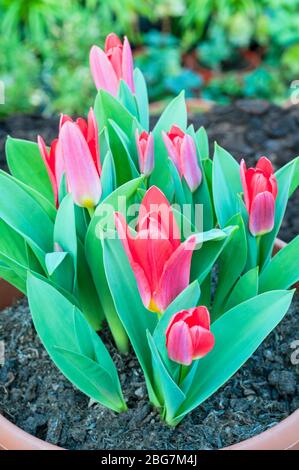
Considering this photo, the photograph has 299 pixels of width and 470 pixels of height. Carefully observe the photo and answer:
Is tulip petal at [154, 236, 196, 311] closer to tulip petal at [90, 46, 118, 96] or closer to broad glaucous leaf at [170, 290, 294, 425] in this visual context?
broad glaucous leaf at [170, 290, 294, 425]

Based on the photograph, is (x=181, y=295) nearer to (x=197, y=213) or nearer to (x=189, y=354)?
(x=189, y=354)

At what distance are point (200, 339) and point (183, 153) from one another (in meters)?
0.24

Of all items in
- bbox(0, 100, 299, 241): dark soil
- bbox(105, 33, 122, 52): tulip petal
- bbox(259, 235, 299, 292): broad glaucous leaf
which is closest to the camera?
bbox(259, 235, 299, 292): broad glaucous leaf

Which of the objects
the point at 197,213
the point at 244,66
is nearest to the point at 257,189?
the point at 197,213

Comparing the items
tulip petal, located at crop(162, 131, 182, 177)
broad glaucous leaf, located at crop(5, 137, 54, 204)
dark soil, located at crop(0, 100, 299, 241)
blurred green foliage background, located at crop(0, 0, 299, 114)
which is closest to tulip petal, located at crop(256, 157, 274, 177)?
tulip petal, located at crop(162, 131, 182, 177)

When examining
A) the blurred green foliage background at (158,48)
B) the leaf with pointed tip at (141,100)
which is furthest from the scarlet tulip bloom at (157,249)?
the blurred green foliage background at (158,48)

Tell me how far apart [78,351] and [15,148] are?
30cm

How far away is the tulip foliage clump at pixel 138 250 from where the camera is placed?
81 cm

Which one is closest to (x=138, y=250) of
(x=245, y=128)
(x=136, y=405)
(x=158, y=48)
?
(x=136, y=405)

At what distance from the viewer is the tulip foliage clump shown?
0.81m

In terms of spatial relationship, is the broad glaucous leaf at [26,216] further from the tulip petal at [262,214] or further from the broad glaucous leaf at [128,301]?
the tulip petal at [262,214]

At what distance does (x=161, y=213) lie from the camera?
0.72m

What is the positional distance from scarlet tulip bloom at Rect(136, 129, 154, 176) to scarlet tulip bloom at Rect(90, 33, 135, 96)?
0.39 ft

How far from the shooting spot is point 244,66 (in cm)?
326
